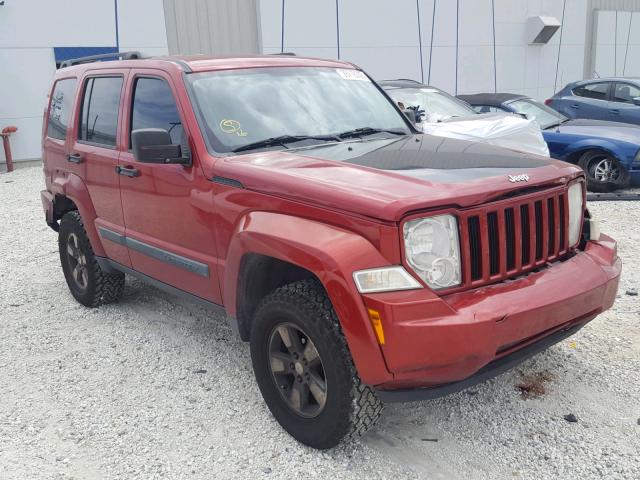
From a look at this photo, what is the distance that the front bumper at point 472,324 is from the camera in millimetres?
2467

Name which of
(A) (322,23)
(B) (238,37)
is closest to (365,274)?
(B) (238,37)

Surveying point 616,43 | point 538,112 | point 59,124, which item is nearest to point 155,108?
point 59,124

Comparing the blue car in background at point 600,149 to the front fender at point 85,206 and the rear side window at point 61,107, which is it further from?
the front fender at point 85,206

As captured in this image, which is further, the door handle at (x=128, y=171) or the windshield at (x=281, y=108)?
the door handle at (x=128, y=171)

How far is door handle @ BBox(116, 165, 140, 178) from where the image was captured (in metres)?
4.01

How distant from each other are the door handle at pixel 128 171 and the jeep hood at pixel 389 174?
846 millimetres

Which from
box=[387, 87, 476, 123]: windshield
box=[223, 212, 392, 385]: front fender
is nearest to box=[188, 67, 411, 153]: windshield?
box=[223, 212, 392, 385]: front fender

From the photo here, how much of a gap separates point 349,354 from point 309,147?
1.37 meters

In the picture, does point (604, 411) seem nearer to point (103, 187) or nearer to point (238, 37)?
point (103, 187)

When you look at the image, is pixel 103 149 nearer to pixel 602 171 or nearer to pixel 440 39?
pixel 602 171

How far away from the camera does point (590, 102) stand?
1203 centimetres

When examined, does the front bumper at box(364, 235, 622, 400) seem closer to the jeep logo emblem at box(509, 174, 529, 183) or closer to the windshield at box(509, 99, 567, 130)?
the jeep logo emblem at box(509, 174, 529, 183)

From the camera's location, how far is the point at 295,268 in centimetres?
317

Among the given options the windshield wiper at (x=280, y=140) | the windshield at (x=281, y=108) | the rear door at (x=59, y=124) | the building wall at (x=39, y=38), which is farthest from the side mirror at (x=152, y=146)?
the building wall at (x=39, y=38)
